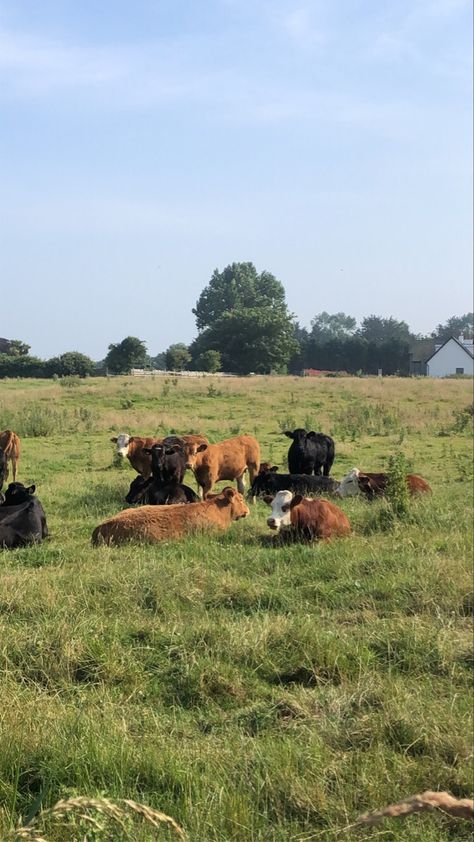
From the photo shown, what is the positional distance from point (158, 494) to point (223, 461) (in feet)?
7.83

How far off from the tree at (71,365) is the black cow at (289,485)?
43.5 metres

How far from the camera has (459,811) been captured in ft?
3.27

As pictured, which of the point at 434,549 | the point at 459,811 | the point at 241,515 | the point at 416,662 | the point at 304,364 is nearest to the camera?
the point at 459,811

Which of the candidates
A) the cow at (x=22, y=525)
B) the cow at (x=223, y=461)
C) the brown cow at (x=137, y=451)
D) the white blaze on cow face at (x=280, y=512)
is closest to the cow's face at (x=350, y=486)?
the cow at (x=223, y=461)

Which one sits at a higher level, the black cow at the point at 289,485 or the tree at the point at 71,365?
the tree at the point at 71,365

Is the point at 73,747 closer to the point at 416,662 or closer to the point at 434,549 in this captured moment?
the point at 416,662

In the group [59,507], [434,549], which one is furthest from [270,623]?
[59,507]

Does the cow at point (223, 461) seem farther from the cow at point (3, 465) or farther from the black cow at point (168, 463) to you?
the cow at point (3, 465)

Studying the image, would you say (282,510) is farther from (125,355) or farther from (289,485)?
(125,355)

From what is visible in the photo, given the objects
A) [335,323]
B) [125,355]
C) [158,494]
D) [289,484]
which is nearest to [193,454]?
[158,494]

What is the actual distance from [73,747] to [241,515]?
5945mm

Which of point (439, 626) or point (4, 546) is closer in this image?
point (439, 626)

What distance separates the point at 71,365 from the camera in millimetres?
54688

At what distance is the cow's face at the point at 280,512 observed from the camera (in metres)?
8.48
